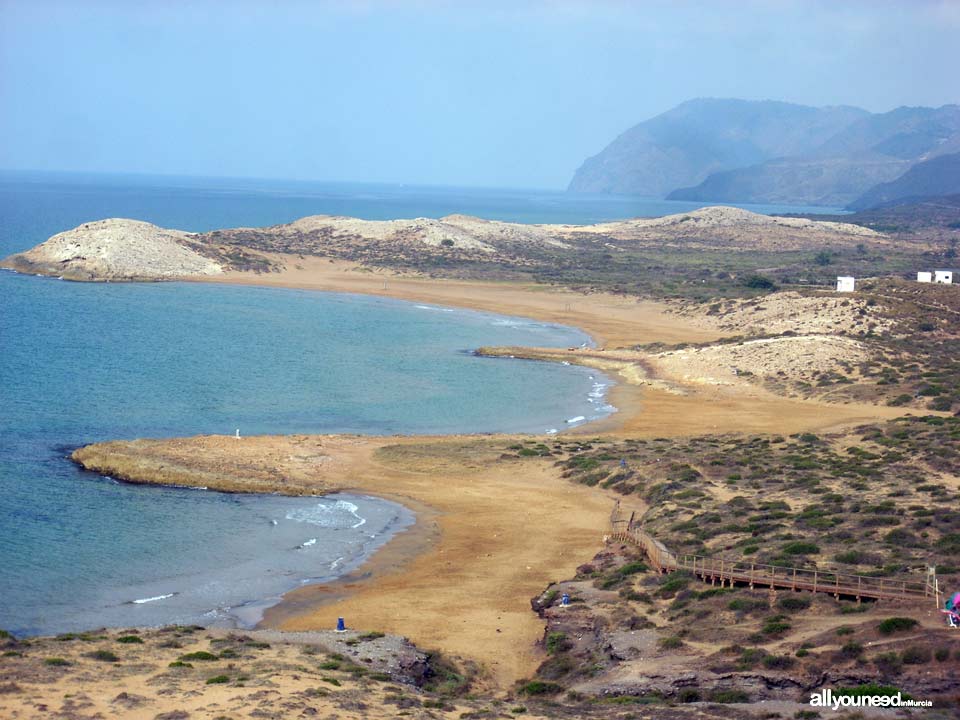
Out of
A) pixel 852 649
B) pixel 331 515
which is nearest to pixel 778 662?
pixel 852 649

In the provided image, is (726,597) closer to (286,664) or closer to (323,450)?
(286,664)

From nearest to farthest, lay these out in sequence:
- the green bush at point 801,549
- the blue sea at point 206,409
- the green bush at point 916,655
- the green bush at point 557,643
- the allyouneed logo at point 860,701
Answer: the allyouneed logo at point 860,701
the green bush at point 916,655
the green bush at point 557,643
the green bush at point 801,549
the blue sea at point 206,409

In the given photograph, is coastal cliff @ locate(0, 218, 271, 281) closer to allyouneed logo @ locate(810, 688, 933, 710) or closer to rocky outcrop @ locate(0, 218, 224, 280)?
rocky outcrop @ locate(0, 218, 224, 280)

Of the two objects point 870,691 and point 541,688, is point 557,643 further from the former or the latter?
point 870,691

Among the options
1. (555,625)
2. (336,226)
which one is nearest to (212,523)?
(555,625)

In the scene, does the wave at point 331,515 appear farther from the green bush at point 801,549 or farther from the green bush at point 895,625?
the green bush at point 895,625

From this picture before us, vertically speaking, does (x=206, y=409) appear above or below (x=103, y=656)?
above

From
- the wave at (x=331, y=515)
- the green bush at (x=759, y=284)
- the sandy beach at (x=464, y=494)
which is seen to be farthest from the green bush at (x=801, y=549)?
the green bush at (x=759, y=284)
